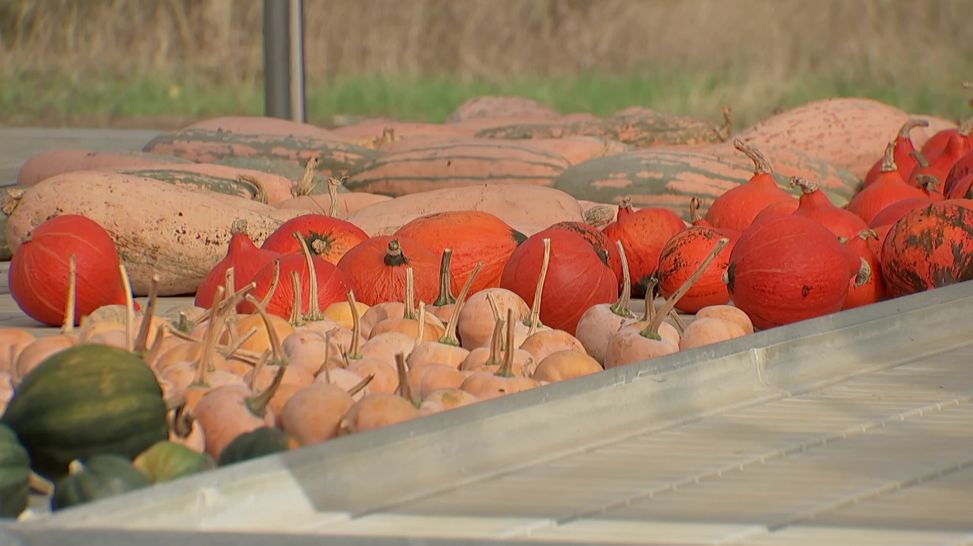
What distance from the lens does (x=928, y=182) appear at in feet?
17.8

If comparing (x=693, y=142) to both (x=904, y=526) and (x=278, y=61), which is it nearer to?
(x=278, y=61)

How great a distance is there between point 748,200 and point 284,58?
13.3ft

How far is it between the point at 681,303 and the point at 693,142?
12.9 feet

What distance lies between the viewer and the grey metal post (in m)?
8.29

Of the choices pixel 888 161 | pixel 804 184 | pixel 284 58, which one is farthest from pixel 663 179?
pixel 284 58

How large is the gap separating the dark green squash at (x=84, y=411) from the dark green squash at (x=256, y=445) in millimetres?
134

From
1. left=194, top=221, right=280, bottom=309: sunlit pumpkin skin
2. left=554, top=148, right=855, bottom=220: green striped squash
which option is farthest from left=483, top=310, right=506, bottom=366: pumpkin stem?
left=554, top=148, right=855, bottom=220: green striped squash

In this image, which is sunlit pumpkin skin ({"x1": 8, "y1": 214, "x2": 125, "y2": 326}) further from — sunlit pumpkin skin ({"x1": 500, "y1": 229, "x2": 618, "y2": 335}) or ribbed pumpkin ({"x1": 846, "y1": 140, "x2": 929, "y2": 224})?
ribbed pumpkin ({"x1": 846, "y1": 140, "x2": 929, "y2": 224})

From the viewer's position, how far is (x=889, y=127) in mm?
7539

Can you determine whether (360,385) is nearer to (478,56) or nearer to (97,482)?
(97,482)

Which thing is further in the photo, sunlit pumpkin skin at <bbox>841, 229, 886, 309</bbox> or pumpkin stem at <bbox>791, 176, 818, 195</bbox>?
pumpkin stem at <bbox>791, 176, 818, 195</bbox>

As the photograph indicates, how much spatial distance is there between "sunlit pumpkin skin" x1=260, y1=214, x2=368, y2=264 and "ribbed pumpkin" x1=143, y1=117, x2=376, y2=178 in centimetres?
284

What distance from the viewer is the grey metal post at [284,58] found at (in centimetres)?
829

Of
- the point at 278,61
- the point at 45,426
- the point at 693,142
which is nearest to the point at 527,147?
the point at 693,142
